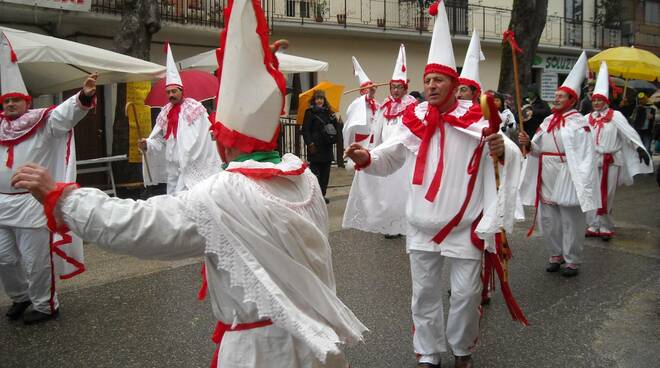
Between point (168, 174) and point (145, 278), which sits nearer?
point (145, 278)

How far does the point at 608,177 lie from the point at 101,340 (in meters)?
6.94

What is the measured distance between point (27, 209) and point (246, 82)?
12.2 ft

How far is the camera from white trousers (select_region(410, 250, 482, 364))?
4.08 m

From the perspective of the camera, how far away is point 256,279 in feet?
7.16

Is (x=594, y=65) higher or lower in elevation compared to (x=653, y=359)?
higher

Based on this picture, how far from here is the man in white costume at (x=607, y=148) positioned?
28.1 feet

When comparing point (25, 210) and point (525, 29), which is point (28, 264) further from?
point (525, 29)

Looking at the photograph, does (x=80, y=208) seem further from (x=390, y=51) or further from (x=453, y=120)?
(x=390, y=51)

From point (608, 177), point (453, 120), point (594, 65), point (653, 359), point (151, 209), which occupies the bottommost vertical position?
point (653, 359)

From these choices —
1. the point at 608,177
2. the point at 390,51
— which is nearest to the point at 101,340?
the point at 608,177

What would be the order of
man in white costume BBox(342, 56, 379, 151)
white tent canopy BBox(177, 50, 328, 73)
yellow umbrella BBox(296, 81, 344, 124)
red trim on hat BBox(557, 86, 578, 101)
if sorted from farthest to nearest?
white tent canopy BBox(177, 50, 328, 73)
yellow umbrella BBox(296, 81, 344, 124)
man in white costume BBox(342, 56, 379, 151)
red trim on hat BBox(557, 86, 578, 101)

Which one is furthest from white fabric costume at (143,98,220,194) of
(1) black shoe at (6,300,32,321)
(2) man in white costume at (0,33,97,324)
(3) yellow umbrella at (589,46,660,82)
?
(3) yellow umbrella at (589,46,660,82)

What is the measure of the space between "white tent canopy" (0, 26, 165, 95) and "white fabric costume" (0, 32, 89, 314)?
2764 millimetres

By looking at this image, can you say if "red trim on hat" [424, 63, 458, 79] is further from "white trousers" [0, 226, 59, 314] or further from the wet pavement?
"white trousers" [0, 226, 59, 314]
